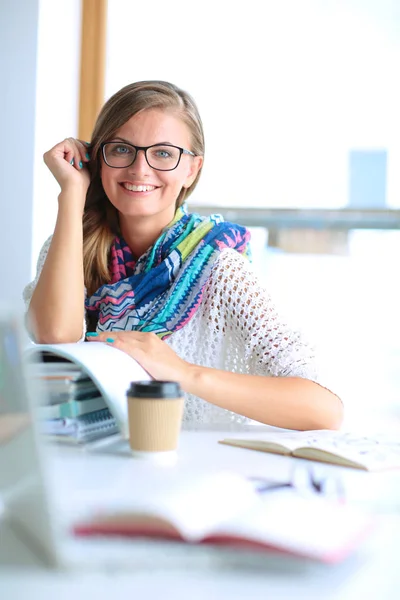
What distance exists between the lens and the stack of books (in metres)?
1.02

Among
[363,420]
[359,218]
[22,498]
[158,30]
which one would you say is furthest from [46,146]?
[22,498]

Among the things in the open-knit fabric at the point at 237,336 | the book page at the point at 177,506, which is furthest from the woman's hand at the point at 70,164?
the book page at the point at 177,506

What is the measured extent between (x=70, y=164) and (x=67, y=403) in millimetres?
890

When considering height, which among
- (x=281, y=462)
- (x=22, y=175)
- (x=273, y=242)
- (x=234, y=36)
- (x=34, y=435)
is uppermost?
(x=234, y=36)

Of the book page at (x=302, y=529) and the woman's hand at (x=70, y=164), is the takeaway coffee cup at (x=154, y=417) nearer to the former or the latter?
the book page at (x=302, y=529)

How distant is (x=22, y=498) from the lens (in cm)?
58

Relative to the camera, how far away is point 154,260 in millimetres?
1765

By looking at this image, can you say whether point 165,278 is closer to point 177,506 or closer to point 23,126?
point 177,506

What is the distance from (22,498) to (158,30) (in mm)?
3194

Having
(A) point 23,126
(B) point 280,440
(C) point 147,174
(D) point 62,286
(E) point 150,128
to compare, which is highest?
(A) point 23,126

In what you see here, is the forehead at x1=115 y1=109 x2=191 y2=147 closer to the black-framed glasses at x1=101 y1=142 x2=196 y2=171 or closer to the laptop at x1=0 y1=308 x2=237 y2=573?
the black-framed glasses at x1=101 y1=142 x2=196 y2=171

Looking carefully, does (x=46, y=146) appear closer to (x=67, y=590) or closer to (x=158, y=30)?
(x=158, y=30)

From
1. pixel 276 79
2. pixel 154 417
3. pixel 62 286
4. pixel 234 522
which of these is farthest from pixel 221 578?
pixel 276 79

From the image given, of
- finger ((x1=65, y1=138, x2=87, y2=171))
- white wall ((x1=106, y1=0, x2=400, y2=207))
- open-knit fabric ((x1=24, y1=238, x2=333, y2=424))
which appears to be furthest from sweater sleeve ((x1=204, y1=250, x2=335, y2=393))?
white wall ((x1=106, y1=0, x2=400, y2=207))
